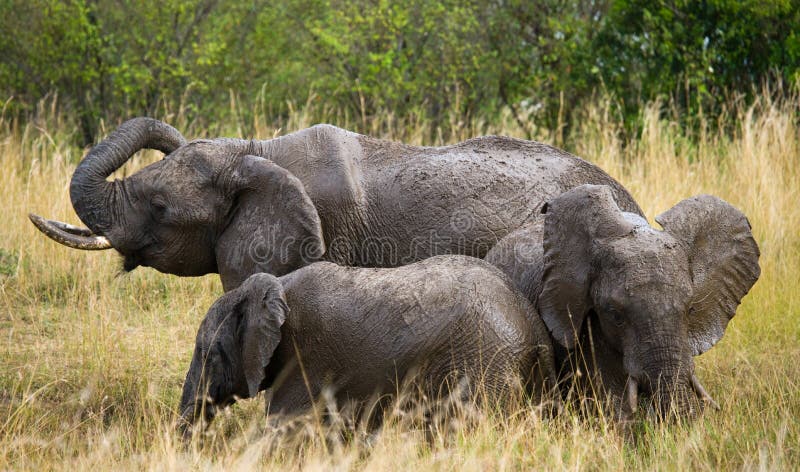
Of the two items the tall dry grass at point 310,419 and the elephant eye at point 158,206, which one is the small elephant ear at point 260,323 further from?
the elephant eye at point 158,206

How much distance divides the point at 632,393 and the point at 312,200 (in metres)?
2.16

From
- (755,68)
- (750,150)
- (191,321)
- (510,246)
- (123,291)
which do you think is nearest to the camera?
(510,246)

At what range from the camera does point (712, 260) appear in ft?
19.9

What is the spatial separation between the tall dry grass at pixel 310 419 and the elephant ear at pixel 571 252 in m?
0.50

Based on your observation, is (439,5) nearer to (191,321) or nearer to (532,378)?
(191,321)

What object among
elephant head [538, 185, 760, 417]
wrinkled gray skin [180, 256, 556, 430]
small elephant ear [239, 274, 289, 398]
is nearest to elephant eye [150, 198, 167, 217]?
wrinkled gray skin [180, 256, 556, 430]

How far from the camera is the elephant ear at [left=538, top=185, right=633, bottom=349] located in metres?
5.70

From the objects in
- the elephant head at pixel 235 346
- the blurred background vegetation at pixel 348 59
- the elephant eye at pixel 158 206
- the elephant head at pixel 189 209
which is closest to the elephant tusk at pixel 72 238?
the elephant head at pixel 189 209

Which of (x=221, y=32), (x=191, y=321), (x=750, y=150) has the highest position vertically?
(x=221, y=32)

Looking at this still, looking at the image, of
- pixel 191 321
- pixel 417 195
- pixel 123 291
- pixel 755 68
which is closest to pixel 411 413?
pixel 417 195

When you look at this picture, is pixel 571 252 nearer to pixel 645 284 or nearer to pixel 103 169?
pixel 645 284

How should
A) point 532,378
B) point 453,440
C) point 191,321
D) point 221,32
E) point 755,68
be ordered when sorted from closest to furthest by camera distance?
point 453,440 < point 532,378 < point 191,321 < point 755,68 < point 221,32

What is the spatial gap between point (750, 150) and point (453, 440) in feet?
22.3

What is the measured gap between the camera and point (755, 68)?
13.1m
